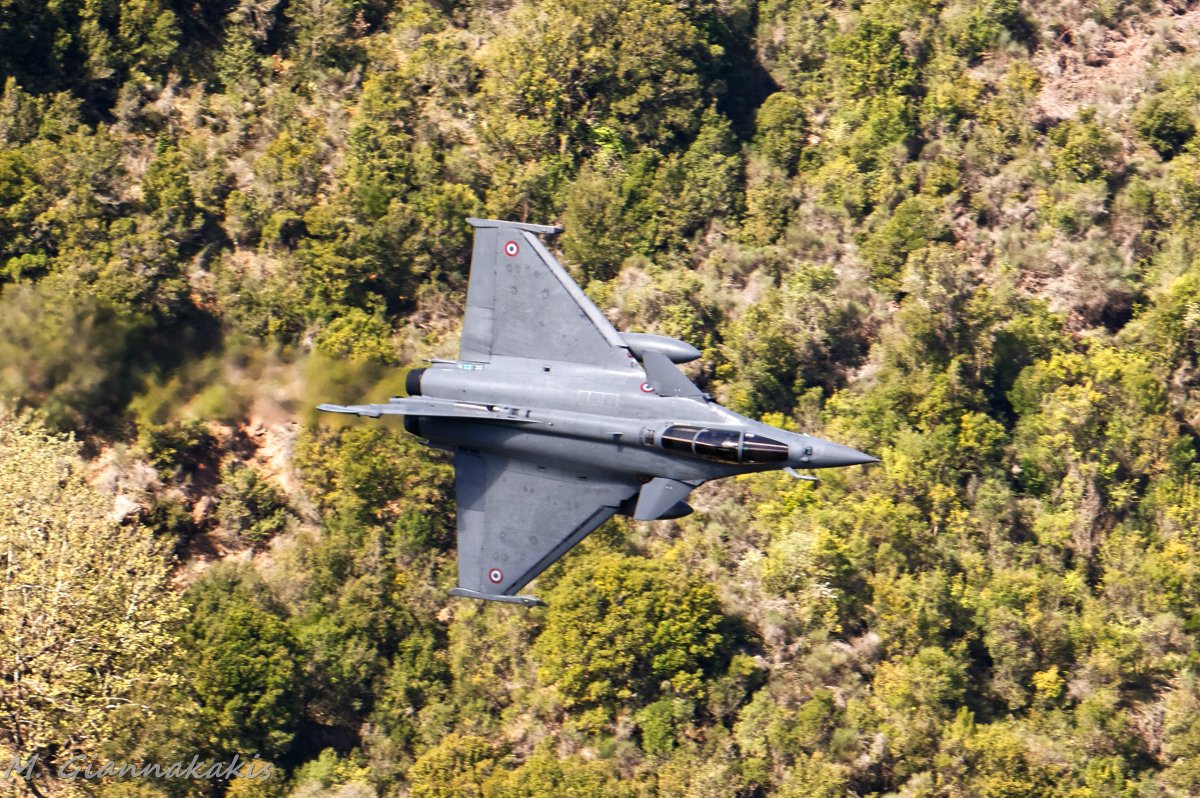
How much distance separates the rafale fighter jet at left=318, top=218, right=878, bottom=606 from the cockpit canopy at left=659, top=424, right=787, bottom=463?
0.03 metres

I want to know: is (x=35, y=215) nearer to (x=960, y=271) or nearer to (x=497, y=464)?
(x=497, y=464)

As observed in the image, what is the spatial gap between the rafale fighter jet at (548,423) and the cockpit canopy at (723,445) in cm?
3

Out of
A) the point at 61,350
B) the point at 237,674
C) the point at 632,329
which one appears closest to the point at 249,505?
the point at 237,674

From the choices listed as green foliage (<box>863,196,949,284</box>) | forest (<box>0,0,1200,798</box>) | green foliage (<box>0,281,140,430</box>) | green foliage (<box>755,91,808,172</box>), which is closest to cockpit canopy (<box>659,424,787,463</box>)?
forest (<box>0,0,1200,798</box>)

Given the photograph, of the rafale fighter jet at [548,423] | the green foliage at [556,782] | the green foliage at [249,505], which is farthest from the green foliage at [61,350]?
the green foliage at [556,782]

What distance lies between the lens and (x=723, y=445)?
37.9 meters

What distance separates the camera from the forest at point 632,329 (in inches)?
2248

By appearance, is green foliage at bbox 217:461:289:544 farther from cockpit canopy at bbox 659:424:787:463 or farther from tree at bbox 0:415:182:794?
cockpit canopy at bbox 659:424:787:463

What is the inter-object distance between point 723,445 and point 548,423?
487cm

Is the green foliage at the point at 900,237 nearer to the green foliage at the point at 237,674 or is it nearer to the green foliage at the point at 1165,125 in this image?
the green foliage at the point at 1165,125

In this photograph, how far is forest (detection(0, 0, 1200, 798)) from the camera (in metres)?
57.1

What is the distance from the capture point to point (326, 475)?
206ft

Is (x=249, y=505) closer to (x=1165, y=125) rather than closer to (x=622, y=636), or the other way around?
(x=622, y=636)

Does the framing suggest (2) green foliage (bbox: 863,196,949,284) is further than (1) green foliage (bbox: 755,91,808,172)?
No
